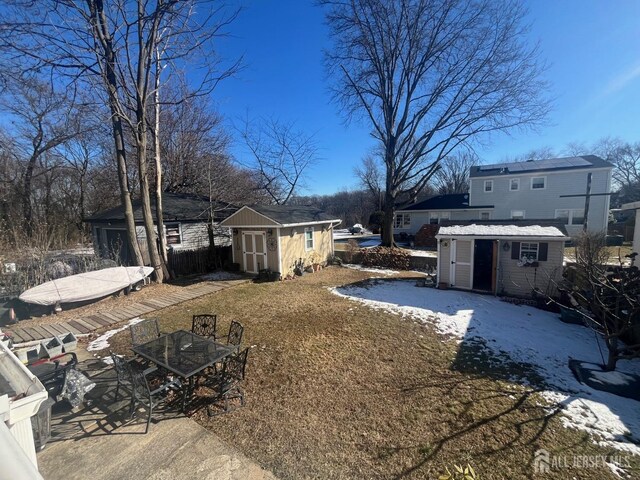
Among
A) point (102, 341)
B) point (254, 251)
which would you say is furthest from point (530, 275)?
point (102, 341)

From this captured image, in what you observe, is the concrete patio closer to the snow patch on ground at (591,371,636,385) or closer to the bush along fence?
the snow patch on ground at (591,371,636,385)

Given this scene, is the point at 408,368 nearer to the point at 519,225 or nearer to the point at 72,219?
the point at 519,225

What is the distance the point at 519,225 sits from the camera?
10.1 m

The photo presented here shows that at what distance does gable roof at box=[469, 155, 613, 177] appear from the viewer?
19.6 m

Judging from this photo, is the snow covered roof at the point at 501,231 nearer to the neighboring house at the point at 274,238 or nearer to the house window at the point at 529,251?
the house window at the point at 529,251

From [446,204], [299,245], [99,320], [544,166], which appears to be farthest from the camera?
[446,204]

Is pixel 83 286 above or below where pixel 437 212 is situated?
below

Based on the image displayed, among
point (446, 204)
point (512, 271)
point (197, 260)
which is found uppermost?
point (446, 204)

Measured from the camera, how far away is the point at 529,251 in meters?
9.12

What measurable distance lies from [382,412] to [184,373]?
9.13 feet

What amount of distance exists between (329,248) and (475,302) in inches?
323

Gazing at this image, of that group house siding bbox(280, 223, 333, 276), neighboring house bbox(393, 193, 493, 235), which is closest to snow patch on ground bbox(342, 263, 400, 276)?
house siding bbox(280, 223, 333, 276)

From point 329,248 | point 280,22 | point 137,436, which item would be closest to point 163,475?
point 137,436

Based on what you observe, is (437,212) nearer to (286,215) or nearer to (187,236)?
(286,215)
